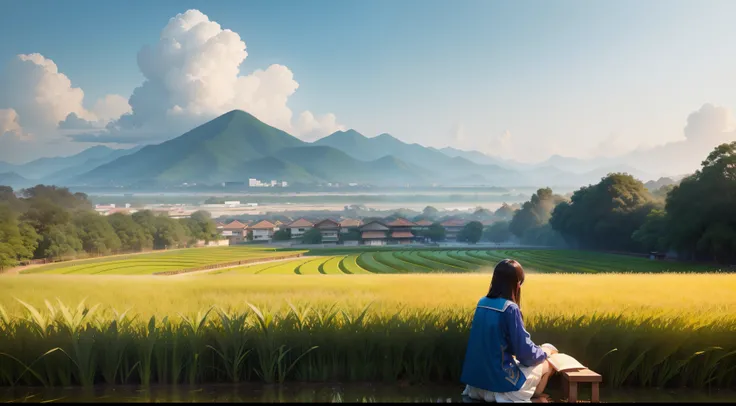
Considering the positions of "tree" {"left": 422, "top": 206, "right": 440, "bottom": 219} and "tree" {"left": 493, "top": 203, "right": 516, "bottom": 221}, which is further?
"tree" {"left": 493, "top": 203, "right": 516, "bottom": 221}

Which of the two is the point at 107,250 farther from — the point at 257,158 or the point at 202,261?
the point at 257,158

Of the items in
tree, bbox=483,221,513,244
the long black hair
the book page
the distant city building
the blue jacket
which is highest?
the distant city building

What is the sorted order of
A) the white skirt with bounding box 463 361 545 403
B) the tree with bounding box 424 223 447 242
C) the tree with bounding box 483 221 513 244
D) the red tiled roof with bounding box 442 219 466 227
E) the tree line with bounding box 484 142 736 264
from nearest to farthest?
the white skirt with bounding box 463 361 545 403 < the tree line with bounding box 484 142 736 264 < the tree with bounding box 424 223 447 242 < the red tiled roof with bounding box 442 219 466 227 < the tree with bounding box 483 221 513 244

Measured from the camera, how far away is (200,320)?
204 inches

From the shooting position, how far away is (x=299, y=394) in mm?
4750

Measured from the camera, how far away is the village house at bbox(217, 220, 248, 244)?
33.9 metres

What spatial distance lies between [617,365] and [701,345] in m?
0.87

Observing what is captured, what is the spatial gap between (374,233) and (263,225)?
8984mm

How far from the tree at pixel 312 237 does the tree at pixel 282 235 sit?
4.62 ft

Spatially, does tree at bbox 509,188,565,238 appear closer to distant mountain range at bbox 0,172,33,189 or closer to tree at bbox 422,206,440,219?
tree at bbox 422,206,440,219

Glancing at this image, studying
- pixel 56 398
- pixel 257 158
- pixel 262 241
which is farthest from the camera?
pixel 257 158

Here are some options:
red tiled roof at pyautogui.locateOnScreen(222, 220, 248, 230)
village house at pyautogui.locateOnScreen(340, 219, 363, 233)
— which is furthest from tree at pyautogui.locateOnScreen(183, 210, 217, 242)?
village house at pyautogui.locateOnScreen(340, 219, 363, 233)

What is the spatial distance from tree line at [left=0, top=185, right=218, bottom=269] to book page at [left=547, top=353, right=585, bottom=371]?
1645 centimetres

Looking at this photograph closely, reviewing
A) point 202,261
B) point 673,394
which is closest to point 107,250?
point 202,261
